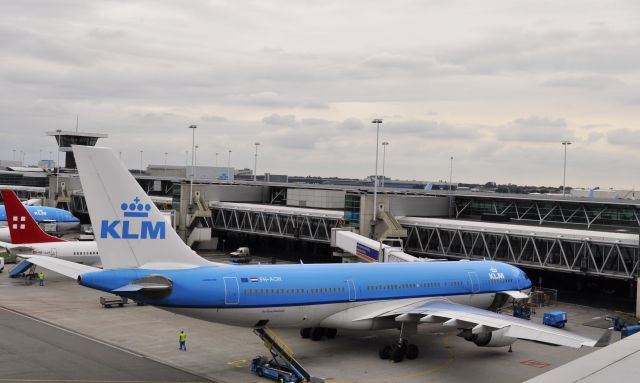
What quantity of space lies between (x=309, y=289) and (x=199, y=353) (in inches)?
310

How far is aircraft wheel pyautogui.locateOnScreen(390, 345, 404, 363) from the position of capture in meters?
39.2

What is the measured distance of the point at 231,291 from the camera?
35656 mm

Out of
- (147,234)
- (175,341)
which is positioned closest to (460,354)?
(175,341)

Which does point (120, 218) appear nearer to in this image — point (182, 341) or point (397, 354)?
point (182, 341)

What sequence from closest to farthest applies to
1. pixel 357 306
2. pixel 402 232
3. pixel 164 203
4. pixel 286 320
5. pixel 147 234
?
pixel 147 234 → pixel 286 320 → pixel 357 306 → pixel 402 232 → pixel 164 203

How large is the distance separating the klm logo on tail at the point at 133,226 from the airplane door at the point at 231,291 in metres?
4.19

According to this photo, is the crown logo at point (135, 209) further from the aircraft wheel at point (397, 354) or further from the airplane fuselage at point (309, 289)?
the aircraft wheel at point (397, 354)

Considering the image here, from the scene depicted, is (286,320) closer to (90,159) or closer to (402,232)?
(90,159)

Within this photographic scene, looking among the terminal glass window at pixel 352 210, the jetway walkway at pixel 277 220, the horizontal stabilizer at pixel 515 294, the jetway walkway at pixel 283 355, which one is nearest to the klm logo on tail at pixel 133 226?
the jetway walkway at pixel 283 355

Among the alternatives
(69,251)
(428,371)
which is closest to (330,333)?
(428,371)

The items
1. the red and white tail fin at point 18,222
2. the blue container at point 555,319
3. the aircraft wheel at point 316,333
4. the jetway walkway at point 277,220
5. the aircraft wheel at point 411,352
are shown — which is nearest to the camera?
the aircraft wheel at point 411,352

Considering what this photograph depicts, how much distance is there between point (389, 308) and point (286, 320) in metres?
7.06

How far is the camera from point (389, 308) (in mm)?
41500

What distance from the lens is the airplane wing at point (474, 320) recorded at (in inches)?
1334
